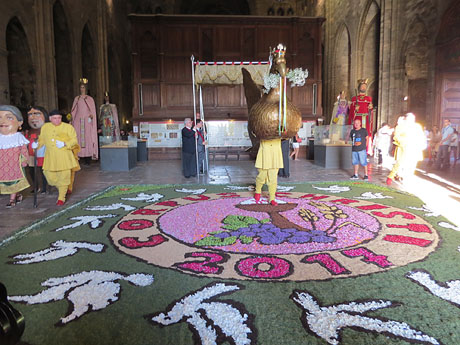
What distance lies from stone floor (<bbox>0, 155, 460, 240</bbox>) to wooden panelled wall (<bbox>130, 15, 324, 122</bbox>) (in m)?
6.34

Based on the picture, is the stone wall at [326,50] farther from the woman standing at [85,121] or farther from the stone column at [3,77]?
the woman standing at [85,121]

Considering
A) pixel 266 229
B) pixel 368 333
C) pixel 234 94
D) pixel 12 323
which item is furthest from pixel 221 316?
pixel 234 94

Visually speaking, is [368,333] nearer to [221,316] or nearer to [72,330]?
[221,316]

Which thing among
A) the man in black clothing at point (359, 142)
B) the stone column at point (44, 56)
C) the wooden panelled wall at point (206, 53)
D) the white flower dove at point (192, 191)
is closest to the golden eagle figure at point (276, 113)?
the white flower dove at point (192, 191)

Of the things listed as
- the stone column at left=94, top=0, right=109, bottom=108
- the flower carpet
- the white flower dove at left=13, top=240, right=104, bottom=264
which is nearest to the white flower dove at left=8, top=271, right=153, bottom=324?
the flower carpet

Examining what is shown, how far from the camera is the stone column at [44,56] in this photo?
11.7 m

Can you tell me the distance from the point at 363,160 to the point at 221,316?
685 cm

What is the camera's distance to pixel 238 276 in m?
2.83

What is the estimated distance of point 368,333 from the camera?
2029 mm

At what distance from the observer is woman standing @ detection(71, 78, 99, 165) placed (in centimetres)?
1069

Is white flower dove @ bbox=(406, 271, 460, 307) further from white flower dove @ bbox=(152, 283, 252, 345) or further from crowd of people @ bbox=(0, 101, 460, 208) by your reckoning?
crowd of people @ bbox=(0, 101, 460, 208)

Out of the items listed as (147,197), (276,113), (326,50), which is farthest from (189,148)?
(326,50)

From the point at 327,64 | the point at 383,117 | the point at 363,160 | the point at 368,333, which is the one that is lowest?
the point at 368,333

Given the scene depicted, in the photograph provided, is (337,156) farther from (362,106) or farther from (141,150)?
(141,150)
